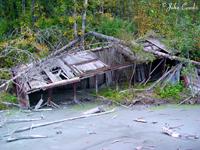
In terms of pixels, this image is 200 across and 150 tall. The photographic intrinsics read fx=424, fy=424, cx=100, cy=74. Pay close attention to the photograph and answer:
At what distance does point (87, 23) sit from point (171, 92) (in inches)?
234

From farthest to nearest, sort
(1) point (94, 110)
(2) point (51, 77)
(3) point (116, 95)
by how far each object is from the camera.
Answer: (3) point (116, 95) < (2) point (51, 77) < (1) point (94, 110)

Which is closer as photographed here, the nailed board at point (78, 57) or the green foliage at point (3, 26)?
the nailed board at point (78, 57)

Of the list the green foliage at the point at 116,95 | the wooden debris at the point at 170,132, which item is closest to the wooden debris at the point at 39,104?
the green foliage at the point at 116,95

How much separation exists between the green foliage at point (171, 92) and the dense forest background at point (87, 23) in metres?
1.68

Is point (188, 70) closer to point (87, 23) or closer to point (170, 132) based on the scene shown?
point (170, 132)

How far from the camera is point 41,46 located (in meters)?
19.2

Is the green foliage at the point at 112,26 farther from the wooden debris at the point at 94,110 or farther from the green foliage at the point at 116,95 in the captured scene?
the wooden debris at the point at 94,110

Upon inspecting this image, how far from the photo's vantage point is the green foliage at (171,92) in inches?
691

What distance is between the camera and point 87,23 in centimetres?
2119

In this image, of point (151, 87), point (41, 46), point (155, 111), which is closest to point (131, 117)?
point (155, 111)

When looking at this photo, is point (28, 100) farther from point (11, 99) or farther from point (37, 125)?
point (37, 125)

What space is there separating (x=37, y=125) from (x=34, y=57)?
14.7 ft

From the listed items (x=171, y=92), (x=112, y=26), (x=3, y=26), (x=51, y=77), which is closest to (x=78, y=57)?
(x=51, y=77)

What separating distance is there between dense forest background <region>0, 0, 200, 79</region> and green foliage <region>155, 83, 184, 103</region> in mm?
1676
